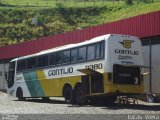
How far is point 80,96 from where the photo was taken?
2362cm

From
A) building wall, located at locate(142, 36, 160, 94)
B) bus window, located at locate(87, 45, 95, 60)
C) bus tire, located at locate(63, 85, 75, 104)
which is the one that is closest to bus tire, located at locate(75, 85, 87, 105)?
bus tire, located at locate(63, 85, 75, 104)

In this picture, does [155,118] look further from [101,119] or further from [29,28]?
[29,28]

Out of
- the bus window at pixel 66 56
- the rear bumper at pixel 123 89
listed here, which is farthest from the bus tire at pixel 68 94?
the rear bumper at pixel 123 89

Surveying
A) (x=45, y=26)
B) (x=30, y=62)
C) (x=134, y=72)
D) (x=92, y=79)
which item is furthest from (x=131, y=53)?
(x=45, y=26)

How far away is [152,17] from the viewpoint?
83.1 ft

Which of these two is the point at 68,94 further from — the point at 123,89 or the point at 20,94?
the point at 20,94

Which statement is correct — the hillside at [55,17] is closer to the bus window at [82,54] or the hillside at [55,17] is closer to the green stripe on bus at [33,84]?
the green stripe on bus at [33,84]

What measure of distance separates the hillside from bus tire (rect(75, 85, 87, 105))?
145ft

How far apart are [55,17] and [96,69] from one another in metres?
63.1

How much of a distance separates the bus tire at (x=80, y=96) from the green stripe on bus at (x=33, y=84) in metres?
5.13

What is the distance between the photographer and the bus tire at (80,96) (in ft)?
76.1

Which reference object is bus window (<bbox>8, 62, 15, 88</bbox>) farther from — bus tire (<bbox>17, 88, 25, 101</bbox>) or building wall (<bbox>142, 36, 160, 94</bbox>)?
building wall (<bbox>142, 36, 160, 94</bbox>)

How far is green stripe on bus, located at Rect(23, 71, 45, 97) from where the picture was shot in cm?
2903

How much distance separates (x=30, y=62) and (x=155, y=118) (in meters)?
15.8
